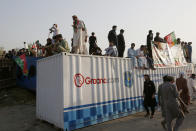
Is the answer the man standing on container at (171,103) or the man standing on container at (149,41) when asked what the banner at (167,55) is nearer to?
the man standing on container at (149,41)

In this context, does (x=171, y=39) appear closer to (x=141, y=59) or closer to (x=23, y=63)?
(x=141, y=59)

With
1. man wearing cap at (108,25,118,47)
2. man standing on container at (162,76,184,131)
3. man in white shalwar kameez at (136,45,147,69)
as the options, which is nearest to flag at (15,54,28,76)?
man wearing cap at (108,25,118,47)

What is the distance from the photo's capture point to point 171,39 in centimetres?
1076

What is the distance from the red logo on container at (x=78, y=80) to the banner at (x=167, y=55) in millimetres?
4828

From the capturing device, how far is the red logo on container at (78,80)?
5.39 metres

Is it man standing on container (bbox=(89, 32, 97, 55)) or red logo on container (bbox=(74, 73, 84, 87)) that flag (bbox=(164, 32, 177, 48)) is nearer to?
man standing on container (bbox=(89, 32, 97, 55))

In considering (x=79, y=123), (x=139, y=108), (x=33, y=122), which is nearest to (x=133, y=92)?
(x=139, y=108)

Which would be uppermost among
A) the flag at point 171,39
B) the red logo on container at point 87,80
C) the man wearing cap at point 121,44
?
the flag at point 171,39

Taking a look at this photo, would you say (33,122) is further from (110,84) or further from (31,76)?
(31,76)

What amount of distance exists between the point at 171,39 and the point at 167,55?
1.71 meters

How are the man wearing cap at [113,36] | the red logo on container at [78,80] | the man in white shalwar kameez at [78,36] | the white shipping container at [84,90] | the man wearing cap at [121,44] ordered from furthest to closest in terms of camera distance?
the man wearing cap at [121,44], the man wearing cap at [113,36], the man in white shalwar kameez at [78,36], the red logo on container at [78,80], the white shipping container at [84,90]

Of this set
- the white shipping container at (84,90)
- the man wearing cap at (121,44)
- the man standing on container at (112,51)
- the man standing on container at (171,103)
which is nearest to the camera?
the man standing on container at (171,103)

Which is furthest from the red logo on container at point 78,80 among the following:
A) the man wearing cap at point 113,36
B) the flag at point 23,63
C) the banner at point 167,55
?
the flag at point 23,63

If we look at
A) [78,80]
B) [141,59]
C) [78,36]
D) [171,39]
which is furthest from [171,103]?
[171,39]
